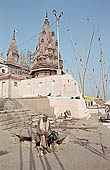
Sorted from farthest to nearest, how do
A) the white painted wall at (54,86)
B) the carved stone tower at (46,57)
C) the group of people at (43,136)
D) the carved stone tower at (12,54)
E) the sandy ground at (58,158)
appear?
the carved stone tower at (12,54) < the carved stone tower at (46,57) < the white painted wall at (54,86) < the group of people at (43,136) < the sandy ground at (58,158)

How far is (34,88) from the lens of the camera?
16.5m

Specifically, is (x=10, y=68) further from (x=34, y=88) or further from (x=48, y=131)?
(x=48, y=131)

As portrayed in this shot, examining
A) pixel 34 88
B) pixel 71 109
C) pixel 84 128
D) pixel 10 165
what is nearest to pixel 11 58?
pixel 34 88

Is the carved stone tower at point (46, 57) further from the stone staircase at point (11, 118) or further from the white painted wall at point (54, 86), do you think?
the stone staircase at point (11, 118)

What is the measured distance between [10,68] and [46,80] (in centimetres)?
1830

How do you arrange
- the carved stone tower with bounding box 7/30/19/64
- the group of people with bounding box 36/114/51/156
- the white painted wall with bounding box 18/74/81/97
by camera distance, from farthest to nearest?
the carved stone tower with bounding box 7/30/19/64 → the white painted wall with bounding box 18/74/81/97 → the group of people with bounding box 36/114/51/156

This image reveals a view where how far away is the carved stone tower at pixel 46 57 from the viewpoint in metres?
20.0

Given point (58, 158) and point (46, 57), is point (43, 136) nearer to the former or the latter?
point (58, 158)

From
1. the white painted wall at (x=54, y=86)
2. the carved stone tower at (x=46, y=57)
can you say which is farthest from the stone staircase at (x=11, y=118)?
the carved stone tower at (x=46, y=57)

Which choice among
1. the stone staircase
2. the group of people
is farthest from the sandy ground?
the stone staircase

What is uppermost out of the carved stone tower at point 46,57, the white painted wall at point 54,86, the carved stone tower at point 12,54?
the carved stone tower at point 12,54

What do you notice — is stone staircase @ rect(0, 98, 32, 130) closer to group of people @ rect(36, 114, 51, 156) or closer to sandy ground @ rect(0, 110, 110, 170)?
sandy ground @ rect(0, 110, 110, 170)

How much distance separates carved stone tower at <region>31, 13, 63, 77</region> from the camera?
20.0 metres

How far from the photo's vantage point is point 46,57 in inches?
813
